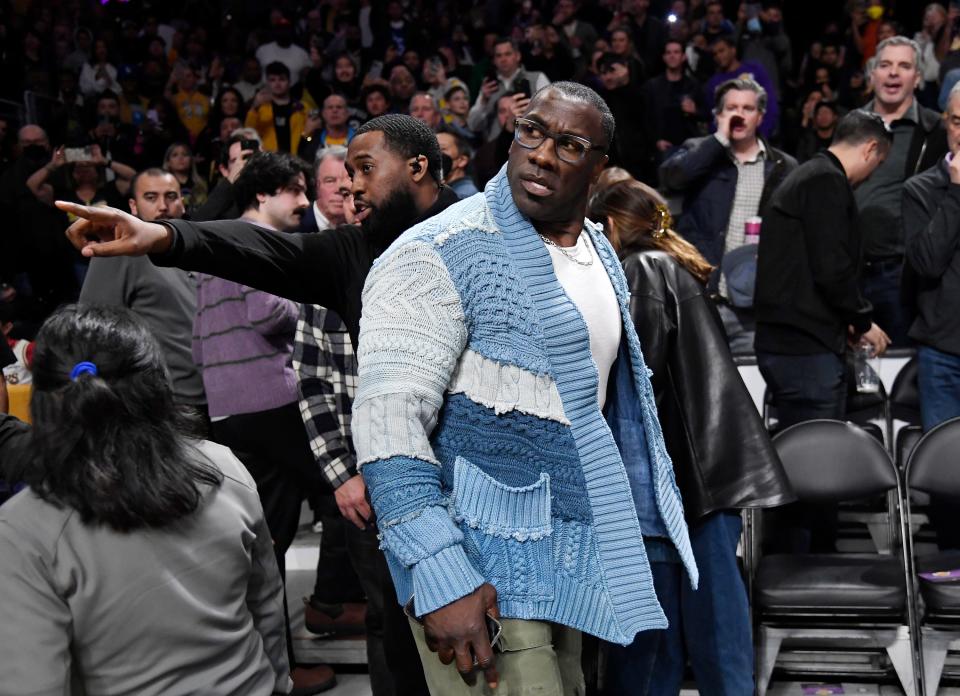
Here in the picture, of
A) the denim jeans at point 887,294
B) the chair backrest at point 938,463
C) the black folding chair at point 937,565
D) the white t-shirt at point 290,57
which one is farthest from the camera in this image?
the white t-shirt at point 290,57

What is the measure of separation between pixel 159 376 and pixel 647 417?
39.4 inches

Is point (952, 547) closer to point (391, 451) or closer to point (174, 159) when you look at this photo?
point (391, 451)

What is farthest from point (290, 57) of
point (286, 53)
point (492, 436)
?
point (492, 436)

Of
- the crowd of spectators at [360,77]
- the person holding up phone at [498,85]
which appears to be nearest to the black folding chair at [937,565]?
the crowd of spectators at [360,77]

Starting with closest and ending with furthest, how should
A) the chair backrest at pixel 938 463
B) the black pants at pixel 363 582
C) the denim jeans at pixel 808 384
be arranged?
the black pants at pixel 363 582, the chair backrest at pixel 938 463, the denim jeans at pixel 808 384

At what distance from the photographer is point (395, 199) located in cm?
304

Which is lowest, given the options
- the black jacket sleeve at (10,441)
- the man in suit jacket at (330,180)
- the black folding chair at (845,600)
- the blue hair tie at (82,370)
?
the black folding chair at (845,600)

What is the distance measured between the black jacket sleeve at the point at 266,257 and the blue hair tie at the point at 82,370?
302 millimetres

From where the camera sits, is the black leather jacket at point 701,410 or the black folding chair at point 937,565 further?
the black folding chair at point 937,565

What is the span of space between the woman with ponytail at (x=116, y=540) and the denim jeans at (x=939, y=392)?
346 centimetres

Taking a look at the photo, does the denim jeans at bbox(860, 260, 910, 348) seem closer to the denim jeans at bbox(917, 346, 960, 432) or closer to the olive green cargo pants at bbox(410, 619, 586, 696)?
the denim jeans at bbox(917, 346, 960, 432)

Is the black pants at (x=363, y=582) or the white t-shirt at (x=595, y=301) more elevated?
the white t-shirt at (x=595, y=301)

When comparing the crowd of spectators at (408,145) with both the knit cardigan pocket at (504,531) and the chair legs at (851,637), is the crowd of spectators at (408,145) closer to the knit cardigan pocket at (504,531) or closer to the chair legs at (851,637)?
the knit cardigan pocket at (504,531)

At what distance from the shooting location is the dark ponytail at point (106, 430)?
1931 mm
